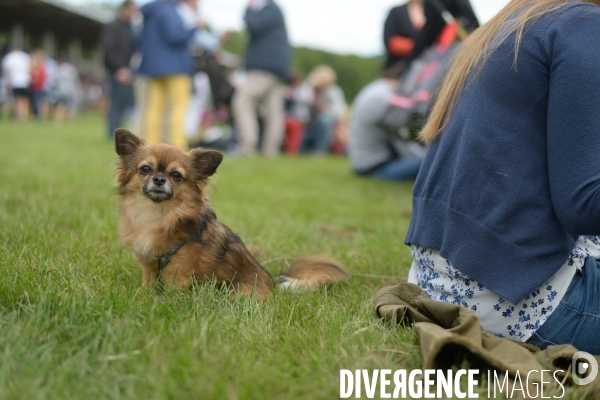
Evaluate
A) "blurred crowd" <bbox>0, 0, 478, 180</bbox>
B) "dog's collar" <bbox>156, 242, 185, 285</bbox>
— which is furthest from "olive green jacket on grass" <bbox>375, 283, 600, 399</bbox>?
"blurred crowd" <bbox>0, 0, 478, 180</bbox>

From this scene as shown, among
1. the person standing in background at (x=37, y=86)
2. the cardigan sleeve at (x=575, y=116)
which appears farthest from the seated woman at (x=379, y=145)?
the person standing in background at (x=37, y=86)

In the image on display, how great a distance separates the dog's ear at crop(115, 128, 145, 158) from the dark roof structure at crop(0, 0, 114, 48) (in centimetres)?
2697

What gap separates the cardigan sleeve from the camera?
1.85 metres

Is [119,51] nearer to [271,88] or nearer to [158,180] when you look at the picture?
[271,88]

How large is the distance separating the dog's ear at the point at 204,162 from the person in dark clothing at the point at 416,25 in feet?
8.79

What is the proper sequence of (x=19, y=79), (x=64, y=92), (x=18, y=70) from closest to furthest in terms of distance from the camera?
(x=19, y=79)
(x=18, y=70)
(x=64, y=92)

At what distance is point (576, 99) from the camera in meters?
1.86

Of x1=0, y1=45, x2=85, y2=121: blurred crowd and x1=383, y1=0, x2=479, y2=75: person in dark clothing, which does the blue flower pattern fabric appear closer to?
x1=383, y1=0, x2=479, y2=75: person in dark clothing

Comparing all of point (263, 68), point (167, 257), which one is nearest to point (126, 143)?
point (167, 257)

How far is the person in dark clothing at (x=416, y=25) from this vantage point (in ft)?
16.6

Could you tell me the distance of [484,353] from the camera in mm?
1872

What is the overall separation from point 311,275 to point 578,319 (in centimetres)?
123

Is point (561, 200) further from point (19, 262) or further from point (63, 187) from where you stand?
point (63, 187)

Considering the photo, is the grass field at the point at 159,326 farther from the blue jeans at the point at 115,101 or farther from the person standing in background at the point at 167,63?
the blue jeans at the point at 115,101
